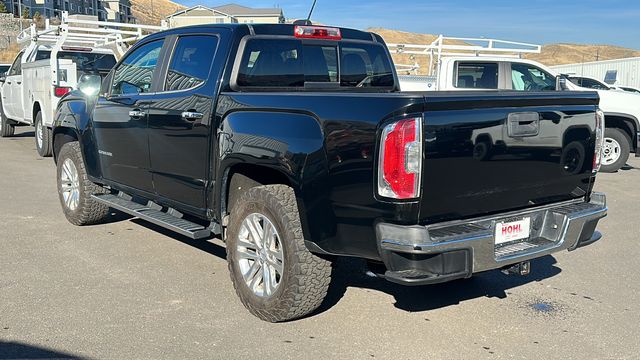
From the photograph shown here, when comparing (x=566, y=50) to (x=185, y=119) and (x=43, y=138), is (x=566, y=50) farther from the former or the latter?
(x=185, y=119)

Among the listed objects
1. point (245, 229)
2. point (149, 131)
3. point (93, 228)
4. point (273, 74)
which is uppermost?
point (273, 74)

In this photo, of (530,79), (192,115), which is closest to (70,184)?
(192,115)

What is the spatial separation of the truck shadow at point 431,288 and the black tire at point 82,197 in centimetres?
276

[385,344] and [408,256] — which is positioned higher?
[408,256]

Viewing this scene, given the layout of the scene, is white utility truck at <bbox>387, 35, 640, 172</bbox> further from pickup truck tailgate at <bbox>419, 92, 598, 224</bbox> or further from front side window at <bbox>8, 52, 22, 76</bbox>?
front side window at <bbox>8, 52, 22, 76</bbox>

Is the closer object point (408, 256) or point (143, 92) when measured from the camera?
point (408, 256)

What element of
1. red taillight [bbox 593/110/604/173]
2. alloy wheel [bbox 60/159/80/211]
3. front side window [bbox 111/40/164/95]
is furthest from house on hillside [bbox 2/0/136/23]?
red taillight [bbox 593/110/604/173]

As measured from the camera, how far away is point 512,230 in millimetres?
3799

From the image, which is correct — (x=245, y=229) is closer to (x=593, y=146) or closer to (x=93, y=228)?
(x=593, y=146)

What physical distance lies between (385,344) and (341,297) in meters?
0.87

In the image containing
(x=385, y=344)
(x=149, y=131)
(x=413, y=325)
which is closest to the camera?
(x=385, y=344)

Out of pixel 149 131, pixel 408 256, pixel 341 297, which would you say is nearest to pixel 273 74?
pixel 149 131

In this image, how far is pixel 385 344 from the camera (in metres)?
3.85

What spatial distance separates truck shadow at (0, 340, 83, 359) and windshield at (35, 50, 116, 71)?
355 inches
